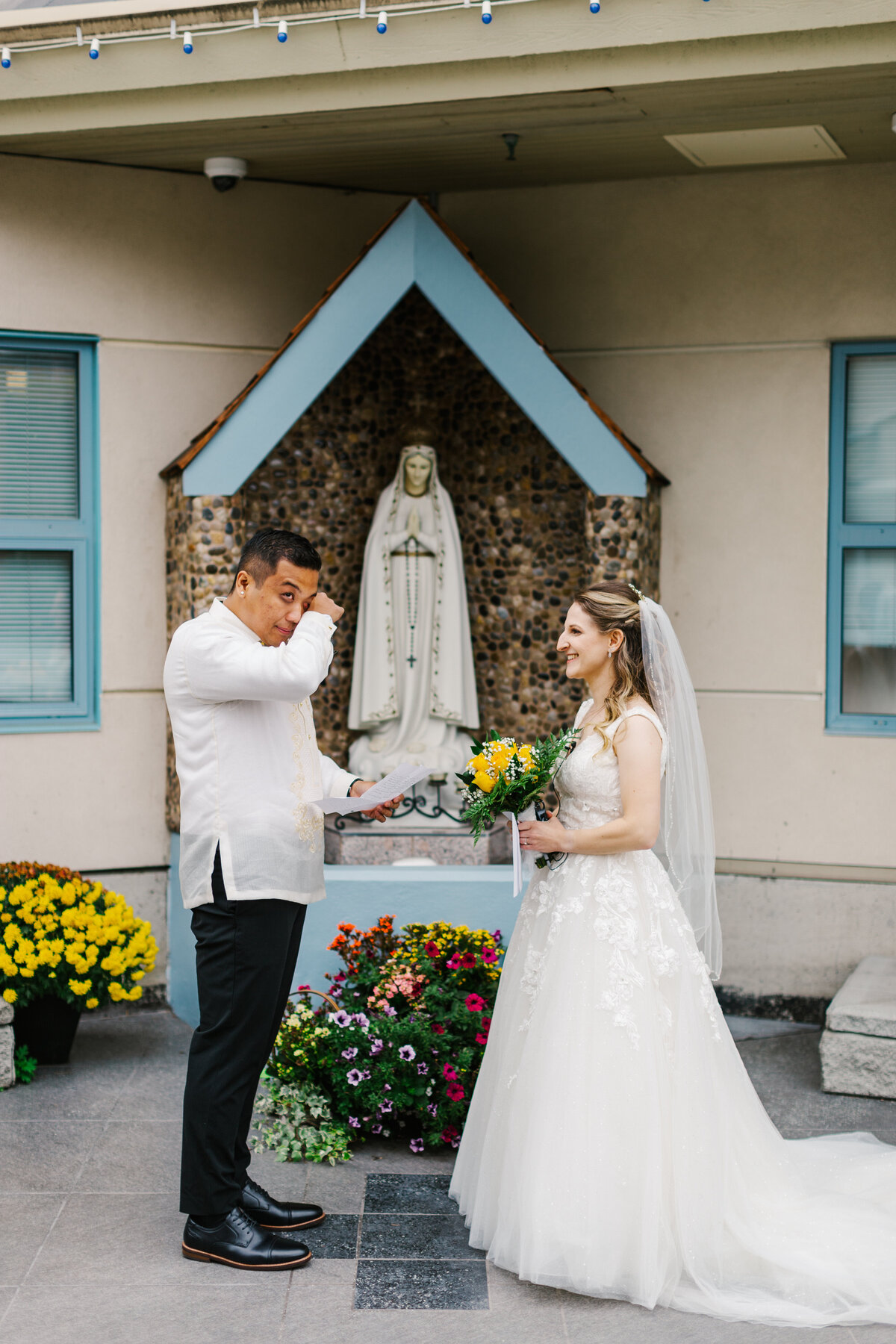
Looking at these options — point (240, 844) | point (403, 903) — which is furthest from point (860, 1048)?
point (240, 844)

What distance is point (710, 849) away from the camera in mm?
3717

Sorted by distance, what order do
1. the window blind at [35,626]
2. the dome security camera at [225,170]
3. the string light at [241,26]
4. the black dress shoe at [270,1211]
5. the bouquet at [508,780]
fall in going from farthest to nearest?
1. the window blind at [35,626]
2. the dome security camera at [225,170]
3. the string light at [241,26]
4. the black dress shoe at [270,1211]
5. the bouquet at [508,780]

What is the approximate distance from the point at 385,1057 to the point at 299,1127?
1.26 ft

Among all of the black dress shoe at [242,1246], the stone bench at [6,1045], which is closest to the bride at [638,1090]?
the black dress shoe at [242,1246]

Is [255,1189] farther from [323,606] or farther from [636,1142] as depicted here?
[323,606]

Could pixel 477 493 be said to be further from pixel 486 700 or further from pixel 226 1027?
pixel 226 1027

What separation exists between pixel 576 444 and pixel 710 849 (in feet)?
6.73

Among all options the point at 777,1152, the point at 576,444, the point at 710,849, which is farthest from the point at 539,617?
the point at 777,1152

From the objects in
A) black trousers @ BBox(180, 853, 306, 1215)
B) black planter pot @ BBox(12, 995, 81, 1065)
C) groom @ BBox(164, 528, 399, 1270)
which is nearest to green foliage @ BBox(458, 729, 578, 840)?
groom @ BBox(164, 528, 399, 1270)

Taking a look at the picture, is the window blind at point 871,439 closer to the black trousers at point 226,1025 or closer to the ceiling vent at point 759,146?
the ceiling vent at point 759,146

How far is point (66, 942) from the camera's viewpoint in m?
4.89

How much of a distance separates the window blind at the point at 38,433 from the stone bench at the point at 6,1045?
85.3 inches

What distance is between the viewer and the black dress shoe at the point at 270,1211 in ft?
11.7

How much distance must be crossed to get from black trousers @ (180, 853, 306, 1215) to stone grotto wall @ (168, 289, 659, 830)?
2.36m
